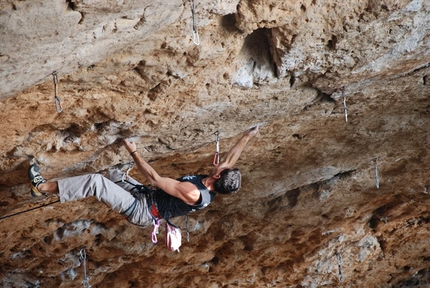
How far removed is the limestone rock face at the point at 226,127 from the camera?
4.09 metres

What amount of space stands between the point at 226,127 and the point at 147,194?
2.92ft

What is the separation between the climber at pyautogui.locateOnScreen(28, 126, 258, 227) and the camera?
476 cm

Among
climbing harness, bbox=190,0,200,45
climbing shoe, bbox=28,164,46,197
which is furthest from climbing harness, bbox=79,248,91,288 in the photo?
climbing harness, bbox=190,0,200,45

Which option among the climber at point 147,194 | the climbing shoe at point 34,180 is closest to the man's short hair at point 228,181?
the climber at point 147,194

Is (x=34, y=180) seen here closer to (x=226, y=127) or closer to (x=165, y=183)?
(x=165, y=183)

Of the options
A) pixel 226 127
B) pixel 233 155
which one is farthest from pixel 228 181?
pixel 226 127

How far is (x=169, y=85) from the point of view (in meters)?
4.74

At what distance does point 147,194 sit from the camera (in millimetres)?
5293

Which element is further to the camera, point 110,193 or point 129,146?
point 129,146

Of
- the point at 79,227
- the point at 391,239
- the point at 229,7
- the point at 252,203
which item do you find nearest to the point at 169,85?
the point at 229,7

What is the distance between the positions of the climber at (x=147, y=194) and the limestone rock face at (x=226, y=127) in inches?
12.9

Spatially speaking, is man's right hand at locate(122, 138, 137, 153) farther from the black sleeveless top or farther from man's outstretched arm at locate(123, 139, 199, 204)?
the black sleeveless top

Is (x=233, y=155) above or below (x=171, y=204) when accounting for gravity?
above

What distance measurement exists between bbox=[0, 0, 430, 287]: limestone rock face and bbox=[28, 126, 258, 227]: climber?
327mm
